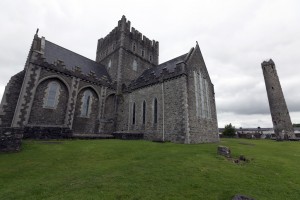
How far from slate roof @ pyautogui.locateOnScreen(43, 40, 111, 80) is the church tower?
135 feet

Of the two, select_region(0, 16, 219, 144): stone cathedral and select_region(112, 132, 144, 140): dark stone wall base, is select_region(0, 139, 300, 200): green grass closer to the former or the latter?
select_region(0, 16, 219, 144): stone cathedral

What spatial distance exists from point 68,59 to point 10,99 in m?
9.73

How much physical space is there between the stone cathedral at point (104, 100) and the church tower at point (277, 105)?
2516 cm

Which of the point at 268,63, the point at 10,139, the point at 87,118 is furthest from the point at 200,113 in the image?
the point at 268,63

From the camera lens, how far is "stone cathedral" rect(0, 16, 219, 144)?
17.5 metres

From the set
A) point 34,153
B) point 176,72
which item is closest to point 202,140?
point 176,72

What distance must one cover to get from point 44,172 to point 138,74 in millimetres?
25943

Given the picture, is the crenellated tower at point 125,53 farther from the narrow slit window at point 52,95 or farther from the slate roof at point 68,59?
the narrow slit window at point 52,95

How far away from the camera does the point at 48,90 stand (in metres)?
19.2

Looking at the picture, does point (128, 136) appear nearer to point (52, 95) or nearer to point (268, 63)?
point (52, 95)

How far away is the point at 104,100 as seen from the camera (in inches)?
964

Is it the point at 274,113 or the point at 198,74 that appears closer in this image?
the point at 198,74

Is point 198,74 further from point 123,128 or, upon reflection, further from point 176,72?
point 123,128

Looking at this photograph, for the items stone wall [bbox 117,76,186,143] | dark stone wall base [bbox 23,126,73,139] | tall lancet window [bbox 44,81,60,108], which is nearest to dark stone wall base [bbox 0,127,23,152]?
dark stone wall base [bbox 23,126,73,139]
